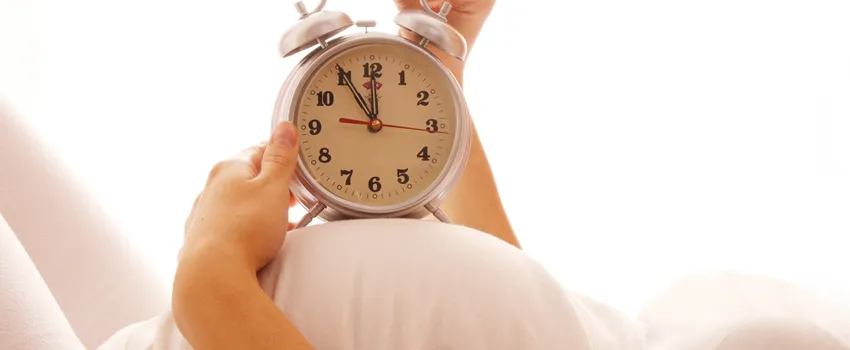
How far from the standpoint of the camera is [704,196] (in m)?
2.18

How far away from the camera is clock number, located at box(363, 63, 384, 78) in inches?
41.7

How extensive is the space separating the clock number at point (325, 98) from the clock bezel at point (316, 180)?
0.06 ft

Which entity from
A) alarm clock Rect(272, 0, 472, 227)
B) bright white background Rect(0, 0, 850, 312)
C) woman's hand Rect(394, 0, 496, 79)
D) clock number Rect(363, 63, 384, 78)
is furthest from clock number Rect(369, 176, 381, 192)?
bright white background Rect(0, 0, 850, 312)

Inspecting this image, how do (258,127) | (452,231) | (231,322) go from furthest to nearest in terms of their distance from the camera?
(258,127)
(452,231)
(231,322)

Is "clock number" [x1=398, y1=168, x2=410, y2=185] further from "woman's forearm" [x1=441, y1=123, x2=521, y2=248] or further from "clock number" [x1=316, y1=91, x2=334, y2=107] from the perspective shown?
"woman's forearm" [x1=441, y1=123, x2=521, y2=248]

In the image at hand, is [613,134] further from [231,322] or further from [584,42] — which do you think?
[231,322]

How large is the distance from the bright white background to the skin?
1.11m

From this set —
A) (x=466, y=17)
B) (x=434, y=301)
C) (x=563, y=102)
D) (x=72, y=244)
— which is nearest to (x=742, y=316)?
(x=434, y=301)

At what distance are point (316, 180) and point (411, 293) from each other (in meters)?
0.19

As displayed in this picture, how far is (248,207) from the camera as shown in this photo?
3.16ft

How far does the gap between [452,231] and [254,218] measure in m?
Result: 0.21

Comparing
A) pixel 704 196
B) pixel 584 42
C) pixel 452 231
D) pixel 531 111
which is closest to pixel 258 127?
pixel 531 111

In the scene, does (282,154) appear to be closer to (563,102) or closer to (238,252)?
(238,252)

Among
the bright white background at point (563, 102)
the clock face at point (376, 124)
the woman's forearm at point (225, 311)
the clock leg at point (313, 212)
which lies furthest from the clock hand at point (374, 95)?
the bright white background at point (563, 102)
